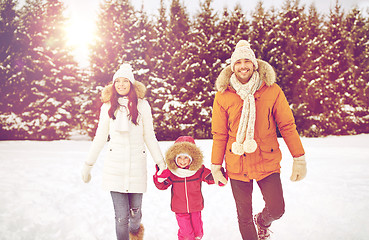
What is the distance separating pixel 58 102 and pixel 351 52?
23376mm

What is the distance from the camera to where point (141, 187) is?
132 inches

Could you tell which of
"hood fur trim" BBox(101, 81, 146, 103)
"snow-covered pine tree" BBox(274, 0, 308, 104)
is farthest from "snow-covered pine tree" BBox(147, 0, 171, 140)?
"hood fur trim" BBox(101, 81, 146, 103)

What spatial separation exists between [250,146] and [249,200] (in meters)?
0.67

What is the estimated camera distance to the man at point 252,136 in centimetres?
306

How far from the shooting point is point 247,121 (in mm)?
3047

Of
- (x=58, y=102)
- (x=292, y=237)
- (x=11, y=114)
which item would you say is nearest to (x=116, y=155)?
(x=292, y=237)

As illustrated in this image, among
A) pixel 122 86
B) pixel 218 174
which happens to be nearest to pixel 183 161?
pixel 218 174

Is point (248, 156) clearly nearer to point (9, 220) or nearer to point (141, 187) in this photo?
point (141, 187)

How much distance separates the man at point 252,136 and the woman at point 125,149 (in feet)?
3.07

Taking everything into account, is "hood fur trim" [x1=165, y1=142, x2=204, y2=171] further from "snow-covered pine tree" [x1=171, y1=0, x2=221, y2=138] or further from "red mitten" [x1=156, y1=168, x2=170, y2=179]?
"snow-covered pine tree" [x1=171, y1=0, x2=221, y2=138]

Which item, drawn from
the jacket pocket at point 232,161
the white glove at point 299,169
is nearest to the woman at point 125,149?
the jacket pocket at point 232,161

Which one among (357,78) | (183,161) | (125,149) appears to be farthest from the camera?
(357,78)

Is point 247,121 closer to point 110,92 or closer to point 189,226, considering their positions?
point 189,226

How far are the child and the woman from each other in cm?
18
